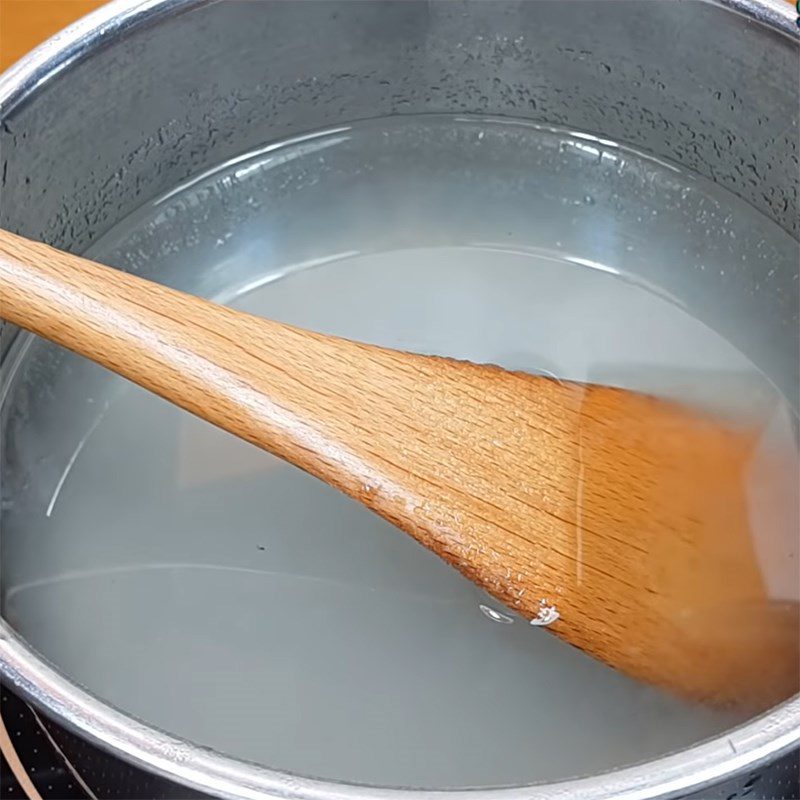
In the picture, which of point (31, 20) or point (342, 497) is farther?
point (31, 20)

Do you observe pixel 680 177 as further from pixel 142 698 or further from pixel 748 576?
pixel 142 698

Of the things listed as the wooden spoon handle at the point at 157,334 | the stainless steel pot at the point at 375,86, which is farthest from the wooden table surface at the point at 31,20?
the wooden spoon handle at the point at 157,334

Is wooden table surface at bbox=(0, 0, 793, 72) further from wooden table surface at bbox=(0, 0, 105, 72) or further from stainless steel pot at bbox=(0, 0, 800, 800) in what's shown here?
stainless steel pot at bbox=(0, 0, 800, 800)

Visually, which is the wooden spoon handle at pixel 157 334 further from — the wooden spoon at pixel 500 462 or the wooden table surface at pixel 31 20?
the wooden table surface at pixel 31 20

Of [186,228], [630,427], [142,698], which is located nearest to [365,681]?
[142,698]

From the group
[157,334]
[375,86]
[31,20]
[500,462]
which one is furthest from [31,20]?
[500,462]

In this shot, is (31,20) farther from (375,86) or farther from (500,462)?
(500,462)
